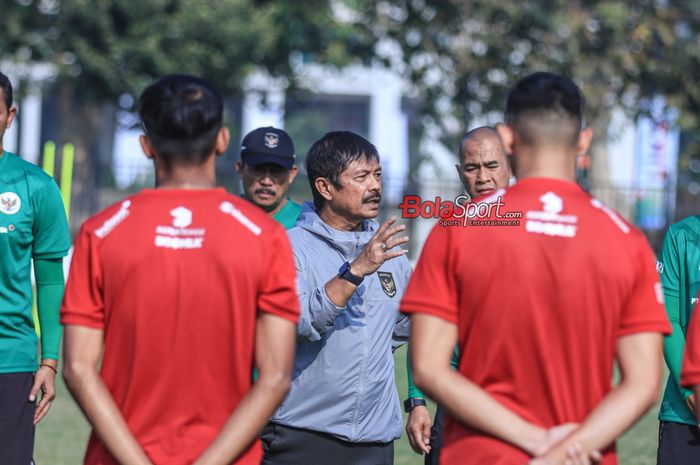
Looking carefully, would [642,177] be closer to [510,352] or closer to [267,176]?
[267,176]

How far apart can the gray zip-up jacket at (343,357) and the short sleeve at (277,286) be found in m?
1.40

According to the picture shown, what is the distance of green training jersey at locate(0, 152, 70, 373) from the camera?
15.8 feet

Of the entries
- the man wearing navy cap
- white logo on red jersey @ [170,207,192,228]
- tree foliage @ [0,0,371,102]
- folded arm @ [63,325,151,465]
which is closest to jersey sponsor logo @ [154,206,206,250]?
white logo on red jersey @ [170,207,192,228]

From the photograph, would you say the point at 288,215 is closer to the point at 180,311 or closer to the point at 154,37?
the point at 180,311

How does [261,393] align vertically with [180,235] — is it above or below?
below

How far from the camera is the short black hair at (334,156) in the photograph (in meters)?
5.22

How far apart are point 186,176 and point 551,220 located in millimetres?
1105

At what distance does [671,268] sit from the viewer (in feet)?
16.4

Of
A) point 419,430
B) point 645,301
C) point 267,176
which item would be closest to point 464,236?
point 645,301

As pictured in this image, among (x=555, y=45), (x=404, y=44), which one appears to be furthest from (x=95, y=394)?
(x=555, y=45)

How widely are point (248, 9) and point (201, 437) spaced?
20025 millimetres

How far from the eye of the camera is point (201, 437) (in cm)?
338

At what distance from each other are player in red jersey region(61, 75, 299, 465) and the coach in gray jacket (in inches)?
53.8

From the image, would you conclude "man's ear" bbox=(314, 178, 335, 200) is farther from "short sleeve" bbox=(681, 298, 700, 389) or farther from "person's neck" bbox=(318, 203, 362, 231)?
"short sleeve" bbox=(681, 298, 700, 389)
